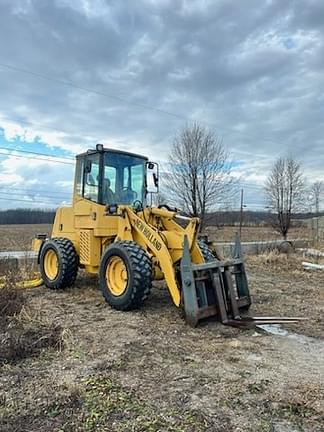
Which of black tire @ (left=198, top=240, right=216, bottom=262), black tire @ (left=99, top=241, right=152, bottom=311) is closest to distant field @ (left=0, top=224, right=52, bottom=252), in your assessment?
black tire @ (left=99, top=241, right=152, bottom=311)

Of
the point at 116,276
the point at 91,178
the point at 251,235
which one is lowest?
the point at 116,276

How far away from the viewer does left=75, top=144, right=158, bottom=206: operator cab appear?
7.38 m

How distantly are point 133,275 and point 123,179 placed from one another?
7.86ft

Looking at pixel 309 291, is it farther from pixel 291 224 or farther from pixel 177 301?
pixel 291 224

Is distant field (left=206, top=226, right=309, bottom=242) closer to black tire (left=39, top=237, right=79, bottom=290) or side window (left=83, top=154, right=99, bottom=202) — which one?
black tire (left=39, top=237, right=79, bottom=290)

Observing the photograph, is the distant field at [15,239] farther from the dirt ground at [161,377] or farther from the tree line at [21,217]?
the tree line at [21,217]

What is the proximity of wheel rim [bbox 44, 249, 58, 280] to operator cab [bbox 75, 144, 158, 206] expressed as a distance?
1.35m

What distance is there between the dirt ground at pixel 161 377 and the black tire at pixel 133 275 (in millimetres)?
175

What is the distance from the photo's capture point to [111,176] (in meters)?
7.51

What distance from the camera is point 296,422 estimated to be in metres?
3.00

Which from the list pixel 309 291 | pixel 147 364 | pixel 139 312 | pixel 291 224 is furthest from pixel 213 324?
pixel 291 224

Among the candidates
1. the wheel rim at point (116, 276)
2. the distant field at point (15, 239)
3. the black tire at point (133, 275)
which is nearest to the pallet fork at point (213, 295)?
the black tire at point (133, 275)

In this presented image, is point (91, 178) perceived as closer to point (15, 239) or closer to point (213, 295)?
point (213, 295)

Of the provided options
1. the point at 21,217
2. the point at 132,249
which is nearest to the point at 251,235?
the point at 132,249
